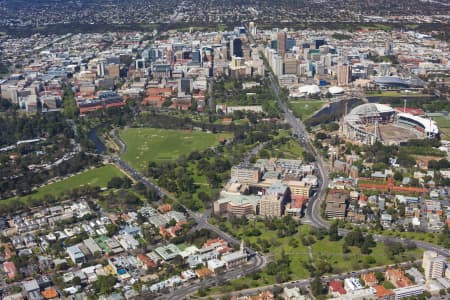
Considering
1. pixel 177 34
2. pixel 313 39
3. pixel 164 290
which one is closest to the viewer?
pixel 164 290

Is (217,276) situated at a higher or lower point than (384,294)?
lower

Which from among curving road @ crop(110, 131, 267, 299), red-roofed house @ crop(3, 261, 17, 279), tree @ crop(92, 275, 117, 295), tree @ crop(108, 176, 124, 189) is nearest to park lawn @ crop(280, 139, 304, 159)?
curving road @ crop(110, 131, 267, 299)

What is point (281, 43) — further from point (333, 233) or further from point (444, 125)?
point (333, 233)

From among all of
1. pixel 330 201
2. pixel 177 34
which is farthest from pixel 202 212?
pixel 177 34

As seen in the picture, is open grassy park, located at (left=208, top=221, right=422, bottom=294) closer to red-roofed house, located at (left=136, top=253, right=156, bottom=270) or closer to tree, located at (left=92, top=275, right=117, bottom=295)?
red-roofed house, located at (left=136, top=253, right=156, bottom=270)

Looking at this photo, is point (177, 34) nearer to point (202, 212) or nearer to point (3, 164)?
point (3, 164)

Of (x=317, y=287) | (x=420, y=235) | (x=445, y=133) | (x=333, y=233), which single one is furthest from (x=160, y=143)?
(x=317, y=287)
